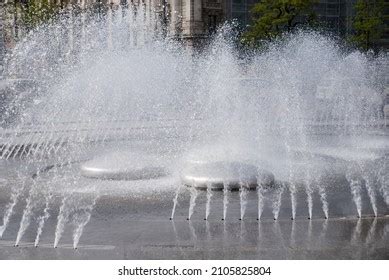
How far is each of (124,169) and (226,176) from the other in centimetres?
233

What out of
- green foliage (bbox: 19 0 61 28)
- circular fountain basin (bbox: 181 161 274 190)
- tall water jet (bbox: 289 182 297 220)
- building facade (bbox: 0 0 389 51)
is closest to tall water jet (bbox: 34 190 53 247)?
circular fountain basin (bbox: 181 161 274 190)

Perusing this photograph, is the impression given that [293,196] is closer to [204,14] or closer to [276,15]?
[276,15]

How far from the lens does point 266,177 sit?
12.4 m

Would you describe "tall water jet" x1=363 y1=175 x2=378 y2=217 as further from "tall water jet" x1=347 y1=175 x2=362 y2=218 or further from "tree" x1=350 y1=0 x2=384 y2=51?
"tree" x1=350 y1=0 x2=384 y2=51

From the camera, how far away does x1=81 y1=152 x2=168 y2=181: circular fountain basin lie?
13.3 metres

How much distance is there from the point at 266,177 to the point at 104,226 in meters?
3.80

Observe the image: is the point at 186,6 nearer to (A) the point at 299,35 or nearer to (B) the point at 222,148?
(A) the point at 299,35

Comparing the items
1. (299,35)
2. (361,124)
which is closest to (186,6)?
(299,35)

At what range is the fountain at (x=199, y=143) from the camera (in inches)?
424

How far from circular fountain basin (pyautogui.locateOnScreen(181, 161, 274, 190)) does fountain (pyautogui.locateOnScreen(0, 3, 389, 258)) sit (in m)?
0.02

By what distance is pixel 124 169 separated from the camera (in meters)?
13.4

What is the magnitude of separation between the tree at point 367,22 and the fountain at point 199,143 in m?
1.53

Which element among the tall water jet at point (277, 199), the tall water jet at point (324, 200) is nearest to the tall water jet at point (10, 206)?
the tall water jet at point (277, 199)

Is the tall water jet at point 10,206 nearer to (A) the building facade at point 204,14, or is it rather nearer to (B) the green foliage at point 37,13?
(B) the green foliage at point 37,13
